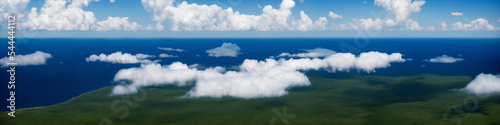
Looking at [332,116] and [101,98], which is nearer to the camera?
[332,116]

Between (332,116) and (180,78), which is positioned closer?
(332,116)

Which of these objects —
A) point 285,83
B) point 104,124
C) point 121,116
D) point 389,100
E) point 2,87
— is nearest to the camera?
point 104,124

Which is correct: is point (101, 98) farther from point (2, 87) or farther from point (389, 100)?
point (389, 100)

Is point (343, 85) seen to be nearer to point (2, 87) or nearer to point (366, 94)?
point (366, 94)

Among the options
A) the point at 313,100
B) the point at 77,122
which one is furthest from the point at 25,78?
the point at 313,100

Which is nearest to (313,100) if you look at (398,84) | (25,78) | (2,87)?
(398,84)

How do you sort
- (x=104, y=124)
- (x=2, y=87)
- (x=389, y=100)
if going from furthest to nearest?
1. (x=2, y=87)
2. (x=389, y=100)
3. (x=104, y=124)
